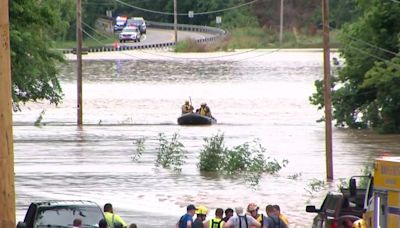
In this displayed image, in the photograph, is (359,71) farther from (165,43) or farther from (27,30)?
(165,43)

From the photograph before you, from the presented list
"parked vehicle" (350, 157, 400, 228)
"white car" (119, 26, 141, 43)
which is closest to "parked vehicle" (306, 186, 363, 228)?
"parked vehicle" (350, 157, 400, 228)

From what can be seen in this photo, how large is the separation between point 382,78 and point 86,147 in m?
12.4

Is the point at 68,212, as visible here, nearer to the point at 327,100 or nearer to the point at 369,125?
the point at 327,100

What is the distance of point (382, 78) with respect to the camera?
52.1 metres

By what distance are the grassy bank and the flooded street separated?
11.4 m

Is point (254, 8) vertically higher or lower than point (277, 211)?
higher

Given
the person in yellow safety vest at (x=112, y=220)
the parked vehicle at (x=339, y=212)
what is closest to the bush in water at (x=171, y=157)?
the person in yellow safety vest at (x=112, y=220)

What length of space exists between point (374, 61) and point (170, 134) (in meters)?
9.56

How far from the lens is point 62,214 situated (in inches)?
798

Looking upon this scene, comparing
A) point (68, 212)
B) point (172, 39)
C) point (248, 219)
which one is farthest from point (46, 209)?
point (172, 39)

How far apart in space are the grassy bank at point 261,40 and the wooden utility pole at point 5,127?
111 metres

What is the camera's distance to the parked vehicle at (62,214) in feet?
65.8

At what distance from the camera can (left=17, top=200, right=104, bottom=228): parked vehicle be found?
20062mm

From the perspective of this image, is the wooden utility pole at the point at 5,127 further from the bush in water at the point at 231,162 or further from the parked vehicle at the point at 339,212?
the bush in water at the point at 231,162
